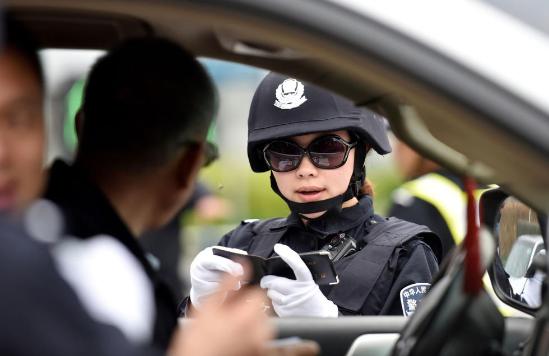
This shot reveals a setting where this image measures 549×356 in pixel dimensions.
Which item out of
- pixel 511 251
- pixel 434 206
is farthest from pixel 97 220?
pixel 434 206

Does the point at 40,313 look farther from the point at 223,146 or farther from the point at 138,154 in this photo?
the point at 223,146

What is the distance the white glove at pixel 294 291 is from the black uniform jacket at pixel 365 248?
108 millimetres

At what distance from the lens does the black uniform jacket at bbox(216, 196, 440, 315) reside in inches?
125

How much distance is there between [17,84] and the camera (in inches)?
58.7

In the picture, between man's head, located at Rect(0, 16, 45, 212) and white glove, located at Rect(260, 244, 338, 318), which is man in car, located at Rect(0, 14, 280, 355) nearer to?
man's head, located at Rect(0, 16, 45, 212)

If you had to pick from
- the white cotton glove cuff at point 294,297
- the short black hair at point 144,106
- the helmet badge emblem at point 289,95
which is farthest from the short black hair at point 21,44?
the helmet badge emblem at point 289,95

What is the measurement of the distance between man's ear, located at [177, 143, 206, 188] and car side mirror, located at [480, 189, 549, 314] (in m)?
0.75

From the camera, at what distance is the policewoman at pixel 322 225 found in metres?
3.16

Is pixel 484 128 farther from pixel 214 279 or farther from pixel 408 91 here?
pixel 214 279

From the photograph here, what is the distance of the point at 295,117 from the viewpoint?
3.34m

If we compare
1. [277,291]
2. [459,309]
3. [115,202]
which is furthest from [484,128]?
[277,291]

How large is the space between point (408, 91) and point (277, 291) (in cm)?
190

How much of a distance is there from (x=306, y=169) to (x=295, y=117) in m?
0.16

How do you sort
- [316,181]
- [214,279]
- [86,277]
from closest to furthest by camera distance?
[86,277] < [214,279] < [316,181]
